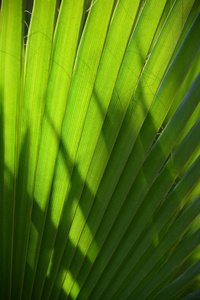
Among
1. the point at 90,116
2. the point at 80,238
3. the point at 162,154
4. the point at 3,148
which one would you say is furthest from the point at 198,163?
the point at 3,148

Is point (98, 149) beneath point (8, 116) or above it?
beneath

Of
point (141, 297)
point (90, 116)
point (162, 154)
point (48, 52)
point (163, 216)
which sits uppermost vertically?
point (48, 52)

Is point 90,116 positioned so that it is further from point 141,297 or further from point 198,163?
point 141,297

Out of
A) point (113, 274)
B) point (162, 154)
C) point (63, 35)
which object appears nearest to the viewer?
point (63, 35)

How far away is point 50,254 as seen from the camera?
3.26 ft

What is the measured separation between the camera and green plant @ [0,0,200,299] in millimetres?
786

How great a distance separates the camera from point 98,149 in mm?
887

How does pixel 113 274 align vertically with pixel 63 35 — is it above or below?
below

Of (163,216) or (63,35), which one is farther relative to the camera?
(163,216)

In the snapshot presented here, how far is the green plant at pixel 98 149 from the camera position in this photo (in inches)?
30.9

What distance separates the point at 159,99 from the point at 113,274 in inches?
20.3

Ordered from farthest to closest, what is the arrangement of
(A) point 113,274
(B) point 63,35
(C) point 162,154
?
(A) point 113,274 → (C) point 162,154 → (B) point 63,35

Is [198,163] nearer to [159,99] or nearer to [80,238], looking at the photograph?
[159,99]

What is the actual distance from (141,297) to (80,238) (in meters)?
0.24
